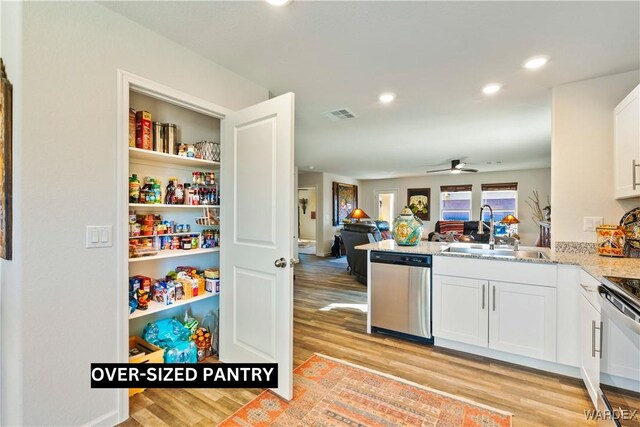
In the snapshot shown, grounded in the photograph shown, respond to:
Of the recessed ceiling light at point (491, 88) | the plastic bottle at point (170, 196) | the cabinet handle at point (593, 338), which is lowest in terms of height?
the cabinet handle at point (593, 338)

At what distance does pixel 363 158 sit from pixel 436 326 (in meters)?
4.01

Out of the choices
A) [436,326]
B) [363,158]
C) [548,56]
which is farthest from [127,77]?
[363,158]

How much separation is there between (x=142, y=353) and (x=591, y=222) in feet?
11.9

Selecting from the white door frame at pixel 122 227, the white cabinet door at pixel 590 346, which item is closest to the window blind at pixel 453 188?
the white cabinet door at pixel 590 346

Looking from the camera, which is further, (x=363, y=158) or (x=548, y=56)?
(x=363, y=158)

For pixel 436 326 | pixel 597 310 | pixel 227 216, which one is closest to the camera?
pixel 597 310

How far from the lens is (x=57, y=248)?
1445 millimetres

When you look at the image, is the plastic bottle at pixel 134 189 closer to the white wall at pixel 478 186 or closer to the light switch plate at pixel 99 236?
the light switch plate at pixel 99 236

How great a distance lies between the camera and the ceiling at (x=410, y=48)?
1.59 meters


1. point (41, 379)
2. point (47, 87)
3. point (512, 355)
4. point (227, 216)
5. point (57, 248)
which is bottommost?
point (512, 355)

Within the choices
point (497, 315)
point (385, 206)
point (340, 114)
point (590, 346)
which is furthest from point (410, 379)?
point (385, 206)

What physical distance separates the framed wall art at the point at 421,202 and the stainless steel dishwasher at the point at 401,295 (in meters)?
6.31

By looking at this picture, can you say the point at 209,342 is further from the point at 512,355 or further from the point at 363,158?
the point at 363,158

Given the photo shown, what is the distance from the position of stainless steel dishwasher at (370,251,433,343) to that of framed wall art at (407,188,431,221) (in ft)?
20.7
